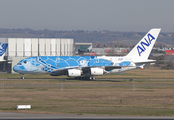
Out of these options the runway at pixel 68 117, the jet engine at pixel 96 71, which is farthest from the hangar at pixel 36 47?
the runway at pixel 68 117

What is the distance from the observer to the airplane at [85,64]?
47.3 meters

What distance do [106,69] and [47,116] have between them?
30.0 m

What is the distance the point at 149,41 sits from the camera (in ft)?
164

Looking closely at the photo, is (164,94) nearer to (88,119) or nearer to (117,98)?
(117,98)

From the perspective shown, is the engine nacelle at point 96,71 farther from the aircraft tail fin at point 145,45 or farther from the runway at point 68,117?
the runway at point 68,117

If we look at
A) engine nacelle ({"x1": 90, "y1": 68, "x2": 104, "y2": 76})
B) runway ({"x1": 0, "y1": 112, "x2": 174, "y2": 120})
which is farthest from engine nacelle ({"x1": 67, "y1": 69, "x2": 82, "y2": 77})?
runway ({"x1": 0, "y1": 112, "x2": 174, "y2": 120})

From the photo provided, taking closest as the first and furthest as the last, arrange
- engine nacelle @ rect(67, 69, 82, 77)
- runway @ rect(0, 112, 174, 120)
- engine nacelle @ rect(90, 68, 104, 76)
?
runway @ rect(0, 112, 174, 120) < engine nacelle @ rect(67, 69, 82, 77) < engine nacelle @ rect(90, 68, 104, 76)

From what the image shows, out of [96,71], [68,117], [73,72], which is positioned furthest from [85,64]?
[68,117]

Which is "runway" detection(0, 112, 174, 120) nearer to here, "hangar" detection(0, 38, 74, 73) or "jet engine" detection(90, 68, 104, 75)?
"jet engine" detection(90, 68, 104, 75)

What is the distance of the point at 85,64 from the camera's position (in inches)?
1907

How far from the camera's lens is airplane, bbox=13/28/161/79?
4731 centimetres

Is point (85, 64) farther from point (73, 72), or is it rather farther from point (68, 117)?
point (68, 117)

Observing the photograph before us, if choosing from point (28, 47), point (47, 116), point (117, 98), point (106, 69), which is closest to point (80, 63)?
point (106, 69)

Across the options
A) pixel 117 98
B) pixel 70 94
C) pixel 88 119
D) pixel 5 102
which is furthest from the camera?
pixel 70 94
